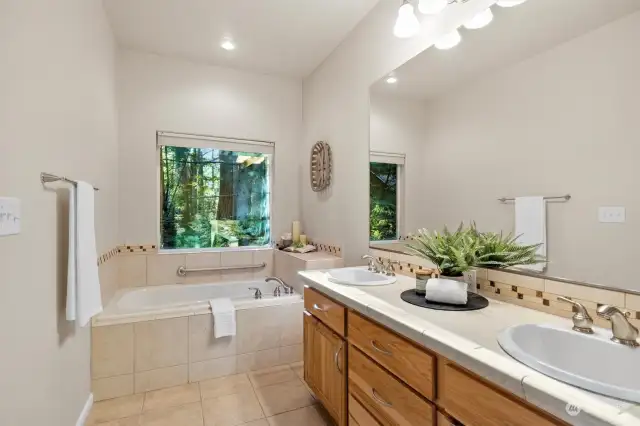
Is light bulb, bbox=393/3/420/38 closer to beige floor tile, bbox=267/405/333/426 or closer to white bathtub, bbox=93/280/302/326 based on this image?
white bathtub, bbox=93/280/302/326

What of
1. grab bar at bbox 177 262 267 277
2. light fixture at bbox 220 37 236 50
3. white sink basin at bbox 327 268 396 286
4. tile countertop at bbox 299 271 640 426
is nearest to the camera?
tile countertop at bbox 299 271 640 426

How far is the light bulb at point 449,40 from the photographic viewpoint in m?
1.75

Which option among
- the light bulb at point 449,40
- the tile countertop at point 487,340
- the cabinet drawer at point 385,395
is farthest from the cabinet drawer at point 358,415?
the light bulb at point 449,40

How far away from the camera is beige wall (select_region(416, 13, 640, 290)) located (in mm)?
1097

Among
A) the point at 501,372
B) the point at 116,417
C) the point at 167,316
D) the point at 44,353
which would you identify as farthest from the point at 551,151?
the point at 116,417

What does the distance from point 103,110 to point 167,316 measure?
1631 millimetres

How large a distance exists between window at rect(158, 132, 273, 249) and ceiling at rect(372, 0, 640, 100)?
6.55 feet

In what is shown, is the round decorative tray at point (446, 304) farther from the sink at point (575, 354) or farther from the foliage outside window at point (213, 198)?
the foliage outside window at point (213, 198)

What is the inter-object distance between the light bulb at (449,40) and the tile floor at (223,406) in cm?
228

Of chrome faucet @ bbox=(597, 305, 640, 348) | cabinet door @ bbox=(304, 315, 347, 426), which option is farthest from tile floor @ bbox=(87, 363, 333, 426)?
chrome faucet @ bbox=(597, 305, 640, 348)

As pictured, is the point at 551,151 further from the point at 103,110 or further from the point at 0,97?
the point at 103,110

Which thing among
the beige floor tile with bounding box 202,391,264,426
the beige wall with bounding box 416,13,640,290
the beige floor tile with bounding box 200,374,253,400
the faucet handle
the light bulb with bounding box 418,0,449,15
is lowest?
the beige floor tile with bounding box 202,391,264,426

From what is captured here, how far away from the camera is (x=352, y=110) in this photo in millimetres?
2717

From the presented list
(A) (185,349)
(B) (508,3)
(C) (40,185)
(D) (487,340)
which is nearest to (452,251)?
(D) (487,340)
